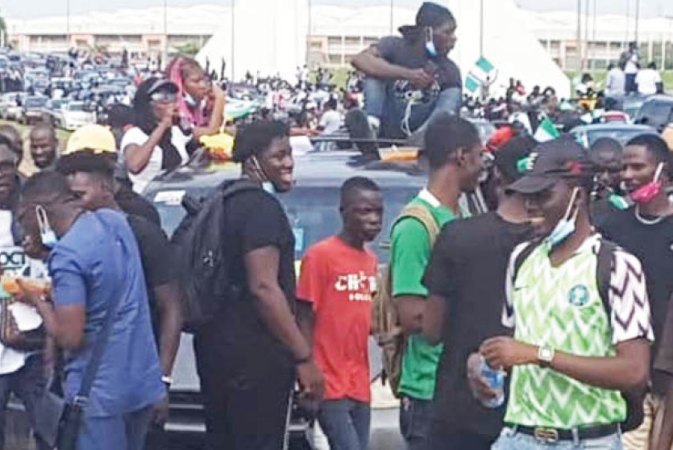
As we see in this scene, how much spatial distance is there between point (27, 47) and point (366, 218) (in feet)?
535

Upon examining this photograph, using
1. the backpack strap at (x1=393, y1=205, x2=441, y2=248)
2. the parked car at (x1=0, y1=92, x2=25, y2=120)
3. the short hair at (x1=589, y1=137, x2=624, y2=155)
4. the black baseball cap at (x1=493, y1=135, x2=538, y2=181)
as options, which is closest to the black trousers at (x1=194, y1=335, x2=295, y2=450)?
the backpack strap at (x1=393, y1=205, x2=441, y2=248)

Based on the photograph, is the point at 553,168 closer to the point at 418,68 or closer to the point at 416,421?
the point at 416,421

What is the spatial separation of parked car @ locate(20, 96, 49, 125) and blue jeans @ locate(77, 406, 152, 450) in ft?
156

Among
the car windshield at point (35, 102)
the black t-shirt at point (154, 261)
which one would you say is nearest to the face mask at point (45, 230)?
the black t-shirt at point (154, 261)

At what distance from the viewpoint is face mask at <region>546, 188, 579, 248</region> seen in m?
5.71

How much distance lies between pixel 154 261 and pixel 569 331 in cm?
242

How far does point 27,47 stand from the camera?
16800cm

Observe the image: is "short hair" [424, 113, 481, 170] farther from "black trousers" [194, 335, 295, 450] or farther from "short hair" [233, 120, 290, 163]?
"black trousers" [194, 335, 295, 450]

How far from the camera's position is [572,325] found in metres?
5.64

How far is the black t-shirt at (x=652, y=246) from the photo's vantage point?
300 inches

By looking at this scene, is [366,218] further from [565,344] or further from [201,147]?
[201,147]

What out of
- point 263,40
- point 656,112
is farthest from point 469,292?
point 263,40

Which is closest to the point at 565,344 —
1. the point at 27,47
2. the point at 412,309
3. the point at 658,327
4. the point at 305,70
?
the point at 412,309

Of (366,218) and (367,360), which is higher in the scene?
(366,218)
